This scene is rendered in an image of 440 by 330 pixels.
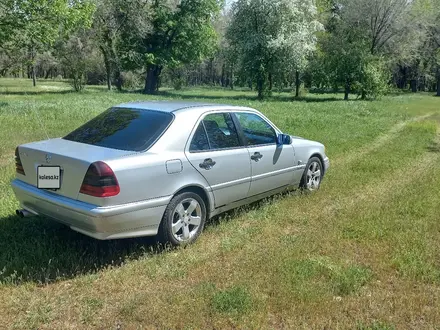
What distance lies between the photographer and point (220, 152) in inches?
188

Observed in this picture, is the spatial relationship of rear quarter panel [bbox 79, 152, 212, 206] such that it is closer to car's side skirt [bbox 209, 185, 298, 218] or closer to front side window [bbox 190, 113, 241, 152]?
front side window [bbox 190, 113, 241, 152]

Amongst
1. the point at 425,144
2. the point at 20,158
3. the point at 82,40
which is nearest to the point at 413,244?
the point at 20,158

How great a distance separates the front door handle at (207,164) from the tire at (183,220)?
0.34m

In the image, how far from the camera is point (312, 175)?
675cm

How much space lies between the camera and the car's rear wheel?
21.4 feet

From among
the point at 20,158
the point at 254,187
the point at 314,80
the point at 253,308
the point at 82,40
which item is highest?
the point at 82,40

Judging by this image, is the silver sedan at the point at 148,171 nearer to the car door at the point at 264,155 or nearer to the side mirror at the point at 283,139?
the car door at the point at 264,155

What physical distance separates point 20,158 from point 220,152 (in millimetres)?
2272

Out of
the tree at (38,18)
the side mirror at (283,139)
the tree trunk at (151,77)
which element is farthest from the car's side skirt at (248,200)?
the tree trunk at (151,77)

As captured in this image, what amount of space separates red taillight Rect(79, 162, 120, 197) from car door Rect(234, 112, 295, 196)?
6.96 ft

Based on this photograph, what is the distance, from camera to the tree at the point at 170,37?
3509cm

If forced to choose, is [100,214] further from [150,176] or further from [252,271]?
[252,271]

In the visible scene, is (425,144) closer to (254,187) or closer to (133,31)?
(254,187)

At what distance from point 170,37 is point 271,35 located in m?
10.8
